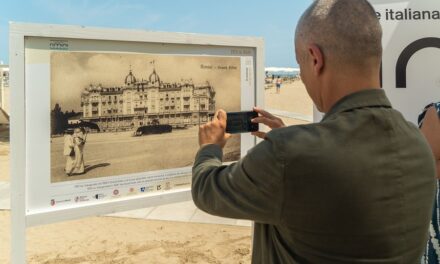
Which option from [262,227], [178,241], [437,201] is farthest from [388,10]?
[178,241]

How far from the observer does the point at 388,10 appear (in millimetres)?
3176

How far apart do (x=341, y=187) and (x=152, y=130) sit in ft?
5.07

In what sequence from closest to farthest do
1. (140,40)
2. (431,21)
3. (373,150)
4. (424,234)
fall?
(373,150), (424,234), (140,40), (431,21)

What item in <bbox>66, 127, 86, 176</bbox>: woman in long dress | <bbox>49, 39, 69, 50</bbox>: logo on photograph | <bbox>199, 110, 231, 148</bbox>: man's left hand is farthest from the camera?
<bbox>66, 127, 86, 176</bbox>: woman in long dress

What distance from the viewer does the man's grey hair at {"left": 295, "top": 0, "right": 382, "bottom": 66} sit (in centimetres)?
129

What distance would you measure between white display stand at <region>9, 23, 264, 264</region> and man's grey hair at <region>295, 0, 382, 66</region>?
131 centimetres

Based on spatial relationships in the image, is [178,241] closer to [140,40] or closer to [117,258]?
[117,258]

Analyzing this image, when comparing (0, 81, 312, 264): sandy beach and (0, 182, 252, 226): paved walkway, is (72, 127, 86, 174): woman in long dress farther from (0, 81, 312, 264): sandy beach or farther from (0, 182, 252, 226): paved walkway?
(0, 182, 252, 226): paved walkway

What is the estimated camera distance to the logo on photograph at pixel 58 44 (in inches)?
85.0

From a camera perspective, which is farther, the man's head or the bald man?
the man's head

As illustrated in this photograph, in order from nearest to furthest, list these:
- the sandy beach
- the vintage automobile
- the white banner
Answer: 1. the vintage automobile
2. the white banner
3. the sandy beach

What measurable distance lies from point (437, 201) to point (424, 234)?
3.03ft

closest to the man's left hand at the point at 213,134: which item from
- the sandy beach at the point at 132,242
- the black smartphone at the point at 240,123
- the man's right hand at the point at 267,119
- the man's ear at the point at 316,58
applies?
the black smartphone at the point at 240,123

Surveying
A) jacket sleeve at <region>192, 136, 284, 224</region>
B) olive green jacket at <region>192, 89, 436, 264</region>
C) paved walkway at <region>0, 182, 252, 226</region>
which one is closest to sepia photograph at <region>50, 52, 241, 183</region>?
jacket sleeve at <region>192, 136, 284, 224</region>
